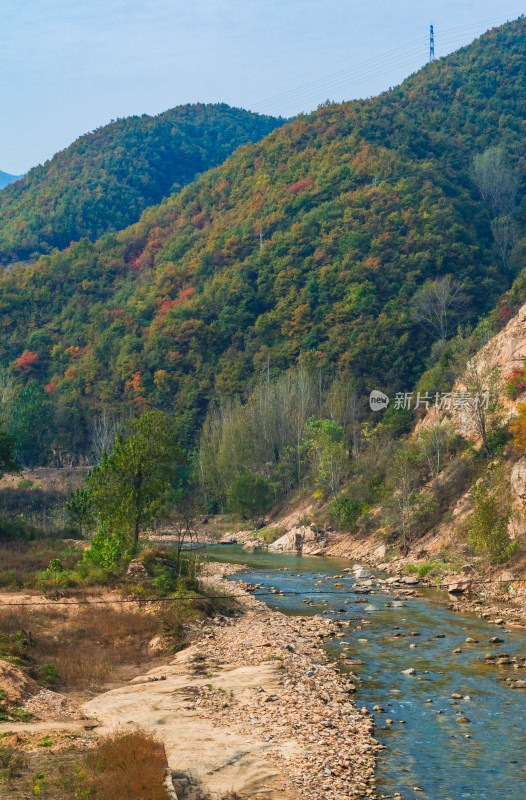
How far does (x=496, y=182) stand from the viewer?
9444 cm

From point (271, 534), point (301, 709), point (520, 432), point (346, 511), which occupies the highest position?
point (520, 432)

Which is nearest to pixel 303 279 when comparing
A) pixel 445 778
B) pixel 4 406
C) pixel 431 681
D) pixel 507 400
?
pixel 4 406

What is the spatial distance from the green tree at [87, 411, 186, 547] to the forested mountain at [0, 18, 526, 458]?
1899 inches

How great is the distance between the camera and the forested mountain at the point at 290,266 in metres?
84.4

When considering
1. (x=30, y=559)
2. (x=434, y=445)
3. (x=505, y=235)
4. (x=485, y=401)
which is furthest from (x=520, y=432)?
(x=505, y=235)

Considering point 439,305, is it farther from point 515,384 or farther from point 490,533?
point 490,533

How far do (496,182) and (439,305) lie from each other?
27743 mm

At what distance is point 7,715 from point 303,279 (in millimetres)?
82360

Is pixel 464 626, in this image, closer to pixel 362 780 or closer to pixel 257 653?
pixel 257 653

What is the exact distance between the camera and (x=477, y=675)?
66.0 feet

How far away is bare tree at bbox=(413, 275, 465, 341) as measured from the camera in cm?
7738

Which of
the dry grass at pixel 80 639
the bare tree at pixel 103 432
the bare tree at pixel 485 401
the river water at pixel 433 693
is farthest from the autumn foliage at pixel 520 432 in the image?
the bare tree at pixel 103 432

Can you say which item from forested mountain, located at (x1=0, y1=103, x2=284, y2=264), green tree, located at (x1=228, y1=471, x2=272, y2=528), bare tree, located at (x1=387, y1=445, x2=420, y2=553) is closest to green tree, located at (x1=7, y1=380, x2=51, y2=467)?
green tree, located at (x1=228, y1=471, x2=272, y2=528)

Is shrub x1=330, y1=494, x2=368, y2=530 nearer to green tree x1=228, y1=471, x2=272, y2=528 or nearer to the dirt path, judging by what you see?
green tree x1=228, y1=471, x2=272, y2=528
